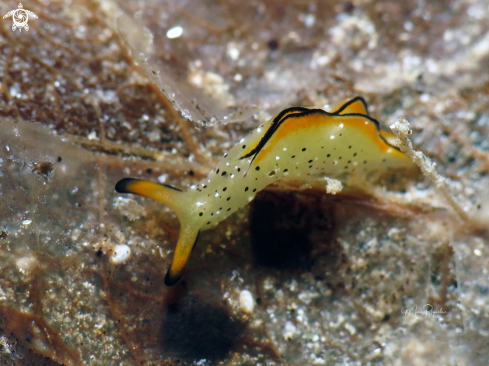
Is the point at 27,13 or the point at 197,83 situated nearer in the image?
the point at 27,13

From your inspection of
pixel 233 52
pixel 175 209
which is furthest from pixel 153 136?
pixel 233 52

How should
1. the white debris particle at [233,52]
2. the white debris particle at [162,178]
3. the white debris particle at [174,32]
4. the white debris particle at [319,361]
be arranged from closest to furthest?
the white debris particle at [319,361], the white debris particle at [162,178], the white debris particle at [174,32], the white debris particle at [233,52]

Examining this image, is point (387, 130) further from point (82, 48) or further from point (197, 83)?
point (82, 48)

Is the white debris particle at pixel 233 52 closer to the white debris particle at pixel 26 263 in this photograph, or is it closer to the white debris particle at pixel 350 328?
the white debris particle at pixel 26 263

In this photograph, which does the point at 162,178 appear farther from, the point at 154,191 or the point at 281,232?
the point at 281,232

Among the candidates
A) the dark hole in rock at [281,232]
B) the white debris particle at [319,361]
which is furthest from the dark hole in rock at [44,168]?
the white debris particle at [319,361]

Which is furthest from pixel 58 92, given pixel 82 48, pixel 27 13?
pixel 27 13
